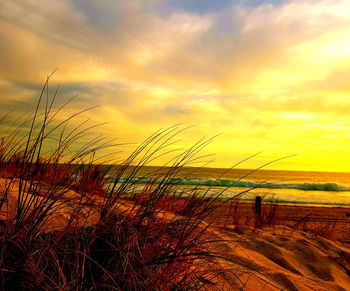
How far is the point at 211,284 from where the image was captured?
2.14 metres

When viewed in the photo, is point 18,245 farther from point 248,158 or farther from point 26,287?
point 248,158

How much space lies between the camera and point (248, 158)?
2.36 metres

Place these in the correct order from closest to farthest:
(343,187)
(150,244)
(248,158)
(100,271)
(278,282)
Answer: (100,271) < (150,244) < (248,158) < (278,282) < (343,187)

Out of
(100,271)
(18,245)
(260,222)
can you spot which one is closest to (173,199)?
(100,271)

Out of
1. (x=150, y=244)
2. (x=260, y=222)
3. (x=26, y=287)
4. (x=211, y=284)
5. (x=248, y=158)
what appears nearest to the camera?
(x=26, y=287)

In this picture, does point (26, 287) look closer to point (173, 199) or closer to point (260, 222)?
point (173, 199)

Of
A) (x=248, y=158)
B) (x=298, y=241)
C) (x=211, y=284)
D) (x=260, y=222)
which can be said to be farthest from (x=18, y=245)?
(x=260, y=222)

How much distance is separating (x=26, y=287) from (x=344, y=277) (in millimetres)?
3390

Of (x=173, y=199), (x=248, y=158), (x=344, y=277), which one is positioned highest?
(x=248, y=158)

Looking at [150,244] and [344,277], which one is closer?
[150,244]

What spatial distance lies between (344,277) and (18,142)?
353 cm

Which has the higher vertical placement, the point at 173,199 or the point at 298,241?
the point at 173,199

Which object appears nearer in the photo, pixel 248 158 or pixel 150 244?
pixel 150 244

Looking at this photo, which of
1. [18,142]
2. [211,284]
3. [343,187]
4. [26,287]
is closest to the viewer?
[26,287]
